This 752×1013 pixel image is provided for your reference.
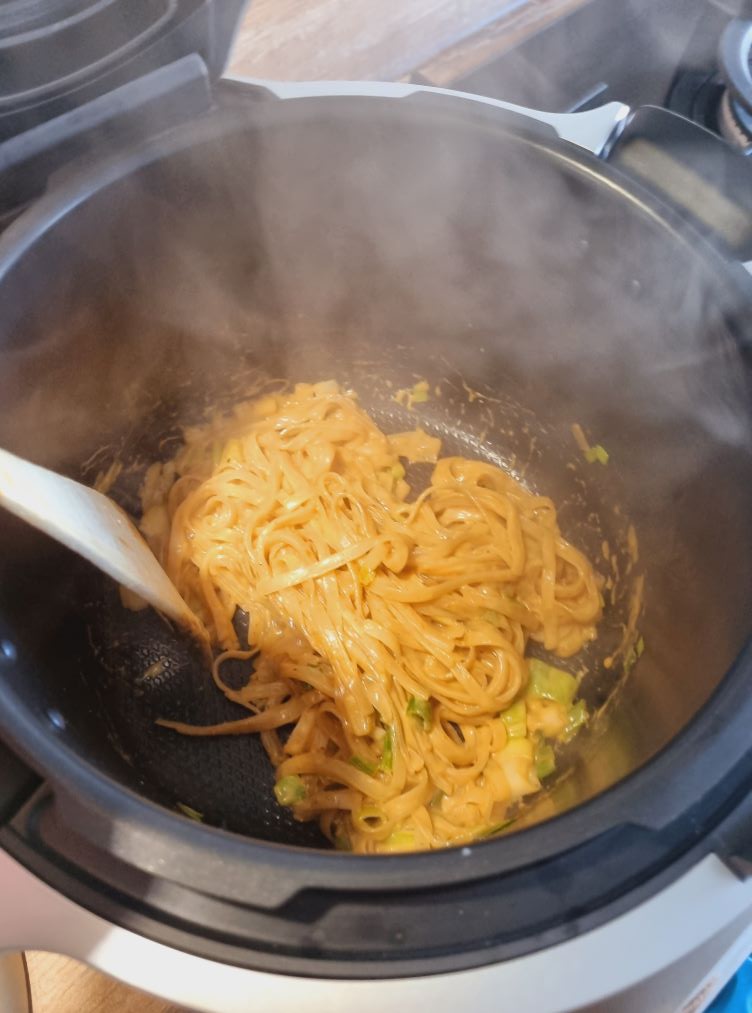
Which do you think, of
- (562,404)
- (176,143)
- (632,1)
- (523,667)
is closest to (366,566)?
(523,667)

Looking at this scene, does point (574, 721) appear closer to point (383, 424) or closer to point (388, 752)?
point (388, 752)

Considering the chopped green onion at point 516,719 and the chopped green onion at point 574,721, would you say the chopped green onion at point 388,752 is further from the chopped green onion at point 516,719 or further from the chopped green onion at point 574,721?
the chopped green onion at point 574,721

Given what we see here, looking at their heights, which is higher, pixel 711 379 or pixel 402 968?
pixel 711 379

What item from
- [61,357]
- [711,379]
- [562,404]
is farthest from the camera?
[562,404]

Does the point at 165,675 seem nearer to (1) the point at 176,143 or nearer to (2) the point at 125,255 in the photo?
(2) the point at 125,255

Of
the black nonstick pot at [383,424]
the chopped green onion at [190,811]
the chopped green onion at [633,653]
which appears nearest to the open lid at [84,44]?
the black nonstick pot at [383,424]

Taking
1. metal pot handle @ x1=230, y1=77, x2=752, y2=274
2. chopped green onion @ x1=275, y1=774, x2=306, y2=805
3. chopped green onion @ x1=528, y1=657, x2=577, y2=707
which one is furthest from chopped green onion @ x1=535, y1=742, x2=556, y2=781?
metal pot handle @ x1=230, y1=77, x2=752, y2=274

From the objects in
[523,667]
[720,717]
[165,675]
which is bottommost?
[523,667]
